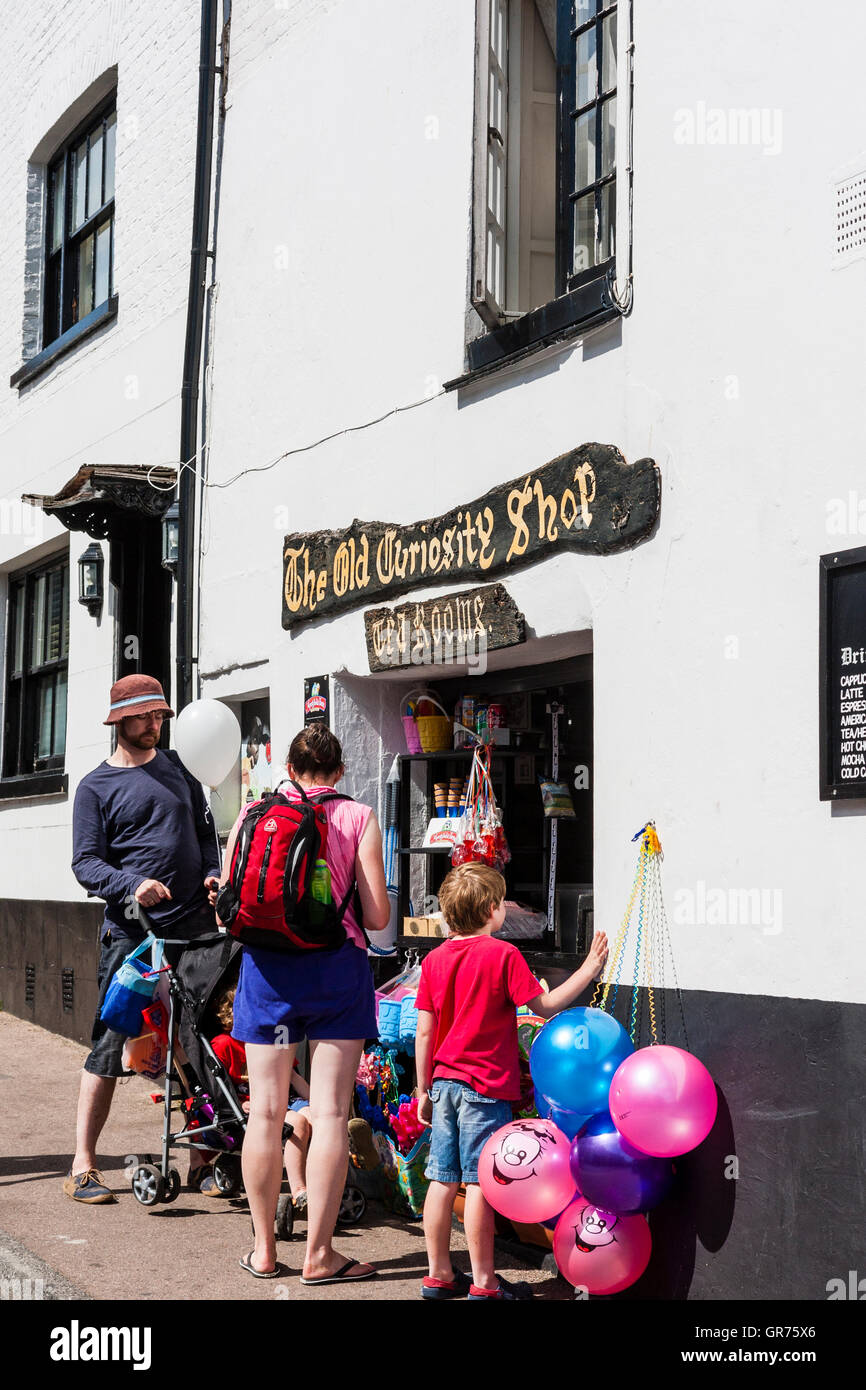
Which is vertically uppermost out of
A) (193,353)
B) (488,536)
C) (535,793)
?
(193,353)

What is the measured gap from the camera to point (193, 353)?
9383mm

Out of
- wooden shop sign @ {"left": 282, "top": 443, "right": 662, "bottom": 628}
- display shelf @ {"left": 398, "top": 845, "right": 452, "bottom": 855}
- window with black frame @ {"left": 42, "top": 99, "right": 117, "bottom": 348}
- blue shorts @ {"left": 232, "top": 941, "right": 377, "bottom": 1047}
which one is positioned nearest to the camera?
blue shorts @ {"left": 232, "top": 941, "right": 377, "bottom": 1047}

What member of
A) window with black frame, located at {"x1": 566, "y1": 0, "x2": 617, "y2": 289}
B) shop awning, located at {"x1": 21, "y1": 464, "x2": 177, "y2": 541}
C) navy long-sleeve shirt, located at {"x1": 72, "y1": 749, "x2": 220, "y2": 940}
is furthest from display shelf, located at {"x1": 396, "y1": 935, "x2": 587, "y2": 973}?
shop awning, located at {"x1": 21, "y1": 464, "x2": 177, "y2": 541}

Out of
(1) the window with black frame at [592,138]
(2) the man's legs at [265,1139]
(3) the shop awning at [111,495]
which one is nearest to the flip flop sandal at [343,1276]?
(2) the man's legs at [265,1139]

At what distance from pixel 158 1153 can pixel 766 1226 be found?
361cm

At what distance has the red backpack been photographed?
5211 mm

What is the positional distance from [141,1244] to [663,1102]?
93.8 inches

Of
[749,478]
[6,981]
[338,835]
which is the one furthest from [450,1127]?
[6,981]

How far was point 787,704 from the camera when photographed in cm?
479

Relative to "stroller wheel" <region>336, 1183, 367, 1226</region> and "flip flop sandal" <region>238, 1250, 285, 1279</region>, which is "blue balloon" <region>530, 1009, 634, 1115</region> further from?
"stroller wheel" <region>336, 1183, 367, 1226</region>

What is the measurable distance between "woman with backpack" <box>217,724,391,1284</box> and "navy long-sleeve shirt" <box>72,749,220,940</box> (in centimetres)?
139

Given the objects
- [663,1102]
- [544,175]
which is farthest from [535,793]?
[544,175]

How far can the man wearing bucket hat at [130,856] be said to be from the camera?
654cm

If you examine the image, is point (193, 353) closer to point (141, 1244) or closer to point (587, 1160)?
point (141, 1244)
